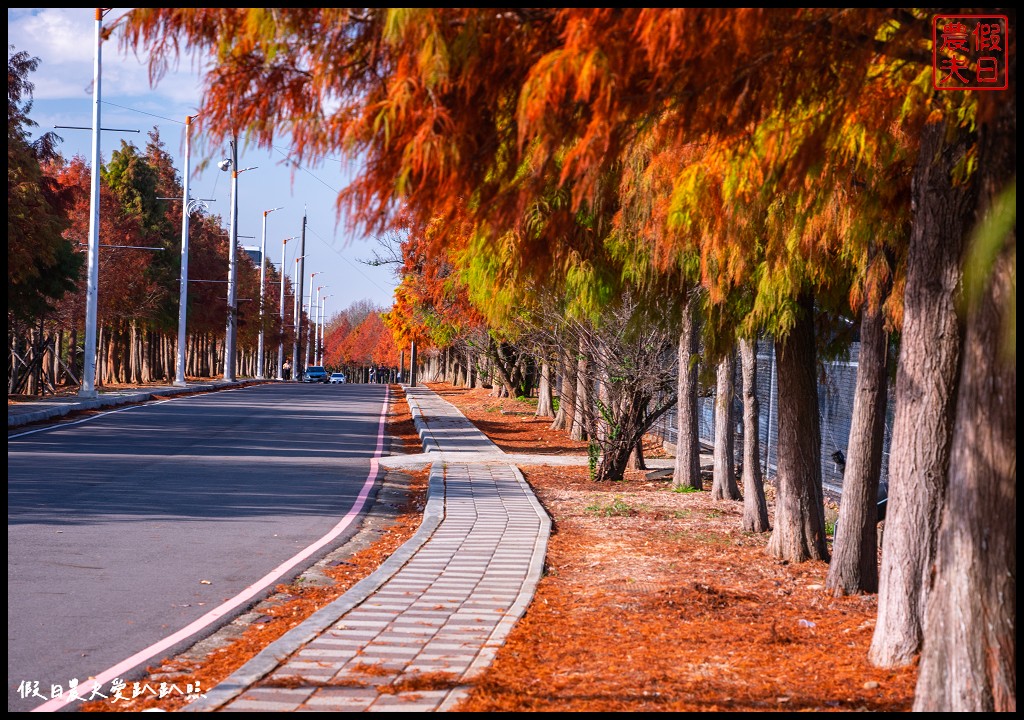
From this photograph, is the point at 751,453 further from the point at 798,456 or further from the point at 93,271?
the point at 93,271

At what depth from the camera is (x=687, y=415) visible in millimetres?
15125

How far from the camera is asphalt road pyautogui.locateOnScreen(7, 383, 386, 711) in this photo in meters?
6.84

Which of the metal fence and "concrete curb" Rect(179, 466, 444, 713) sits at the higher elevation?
the metal fence

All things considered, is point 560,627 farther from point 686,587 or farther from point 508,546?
point 508,546

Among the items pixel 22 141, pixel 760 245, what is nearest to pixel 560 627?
Answer: pixel 760 245

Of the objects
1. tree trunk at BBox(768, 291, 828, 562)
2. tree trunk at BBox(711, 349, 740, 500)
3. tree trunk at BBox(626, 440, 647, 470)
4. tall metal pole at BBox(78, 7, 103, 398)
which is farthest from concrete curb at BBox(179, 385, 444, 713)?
tall metal pole at BBox(78, 7, 103, 398)

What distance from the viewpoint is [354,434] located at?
26.3 m

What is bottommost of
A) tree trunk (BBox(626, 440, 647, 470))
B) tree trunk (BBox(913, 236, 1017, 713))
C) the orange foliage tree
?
tree trunk (BBox(626, 440, 647, 470))

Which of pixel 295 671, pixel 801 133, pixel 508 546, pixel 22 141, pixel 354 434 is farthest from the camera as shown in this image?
pixel 22 141

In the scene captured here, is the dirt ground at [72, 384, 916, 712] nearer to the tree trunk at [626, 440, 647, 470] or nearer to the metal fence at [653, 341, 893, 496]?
the metal fence at [653, 341, 893, 496]

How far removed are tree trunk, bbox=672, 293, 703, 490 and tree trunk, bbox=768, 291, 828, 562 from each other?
3.41 m

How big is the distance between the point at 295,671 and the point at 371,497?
9.13 m

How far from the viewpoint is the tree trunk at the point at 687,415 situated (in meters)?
14.1

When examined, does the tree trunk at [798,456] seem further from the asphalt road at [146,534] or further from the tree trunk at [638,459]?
the tree trunk at [638,459]
